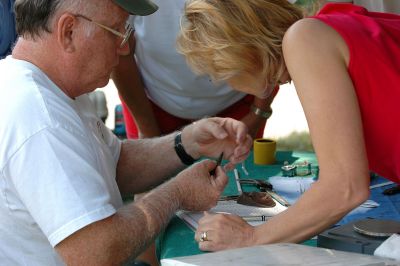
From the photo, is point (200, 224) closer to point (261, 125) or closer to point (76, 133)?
point (76, 133)

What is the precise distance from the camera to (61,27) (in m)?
1.87

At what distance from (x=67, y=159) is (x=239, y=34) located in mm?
540

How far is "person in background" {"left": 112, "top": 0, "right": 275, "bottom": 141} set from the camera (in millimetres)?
3096

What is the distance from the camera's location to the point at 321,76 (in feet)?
5.34

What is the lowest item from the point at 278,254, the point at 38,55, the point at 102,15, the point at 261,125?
the point at 261,125

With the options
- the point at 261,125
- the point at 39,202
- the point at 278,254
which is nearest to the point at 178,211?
the point at 39,202

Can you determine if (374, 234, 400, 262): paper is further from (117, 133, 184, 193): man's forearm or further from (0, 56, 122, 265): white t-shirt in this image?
(117, 133, 184, 193): man's forearm

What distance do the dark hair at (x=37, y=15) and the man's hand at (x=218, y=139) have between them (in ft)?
2.69

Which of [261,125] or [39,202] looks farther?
[261,125]

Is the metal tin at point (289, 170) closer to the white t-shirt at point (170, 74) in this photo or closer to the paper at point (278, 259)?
the white t-shirt at point (170, 74)

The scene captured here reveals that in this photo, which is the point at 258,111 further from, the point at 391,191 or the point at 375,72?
the point at 375,72

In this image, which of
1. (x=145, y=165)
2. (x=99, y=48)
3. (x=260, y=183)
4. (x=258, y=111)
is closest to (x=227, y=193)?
(x=260, y=183)

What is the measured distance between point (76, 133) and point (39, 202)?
22cm

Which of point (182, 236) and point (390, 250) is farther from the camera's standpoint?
point (182, 236)
